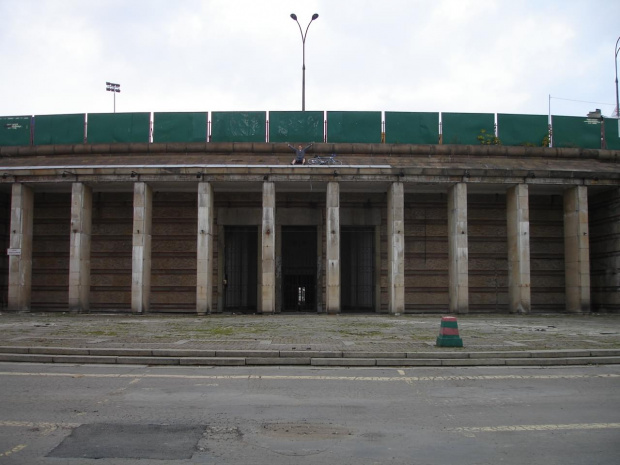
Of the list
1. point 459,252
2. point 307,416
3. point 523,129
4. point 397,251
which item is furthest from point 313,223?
point 307,416

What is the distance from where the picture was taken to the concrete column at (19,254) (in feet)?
80.6

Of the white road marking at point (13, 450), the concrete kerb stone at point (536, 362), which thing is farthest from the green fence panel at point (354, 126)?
the white road marking at point (13, 450)

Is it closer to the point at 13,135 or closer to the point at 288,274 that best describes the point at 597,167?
the point at 288,274

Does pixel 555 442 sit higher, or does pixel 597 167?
pixel 597 167

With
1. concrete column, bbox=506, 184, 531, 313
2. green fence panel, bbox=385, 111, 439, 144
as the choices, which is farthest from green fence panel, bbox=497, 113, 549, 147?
concrete column, bbox=506, 184, 531, 313

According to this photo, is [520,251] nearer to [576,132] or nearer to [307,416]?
[576,132]

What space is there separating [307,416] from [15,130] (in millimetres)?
28188

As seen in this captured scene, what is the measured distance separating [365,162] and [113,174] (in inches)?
457

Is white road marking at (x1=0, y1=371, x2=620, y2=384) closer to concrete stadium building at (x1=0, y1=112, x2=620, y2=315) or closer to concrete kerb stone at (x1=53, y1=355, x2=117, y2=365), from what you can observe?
concrete kerb stone at (x1=53, y1=355, x2=117, y2=365)

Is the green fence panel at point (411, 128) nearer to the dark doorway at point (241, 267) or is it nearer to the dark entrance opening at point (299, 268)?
the dark entrance opening at point (299, 268)

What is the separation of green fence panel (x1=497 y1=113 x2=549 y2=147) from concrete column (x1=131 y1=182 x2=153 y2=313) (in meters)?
18.1

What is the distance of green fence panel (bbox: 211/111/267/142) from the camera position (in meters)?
27.7

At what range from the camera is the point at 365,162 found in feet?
85.7

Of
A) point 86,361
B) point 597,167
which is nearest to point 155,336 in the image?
→ point 86,361
